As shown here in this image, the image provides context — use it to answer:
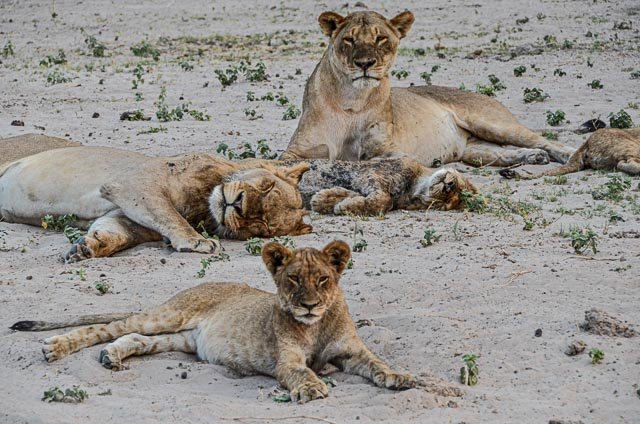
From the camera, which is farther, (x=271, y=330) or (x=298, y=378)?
(x=271, y=330)

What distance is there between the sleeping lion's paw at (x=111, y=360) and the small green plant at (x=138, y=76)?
25.5 ft

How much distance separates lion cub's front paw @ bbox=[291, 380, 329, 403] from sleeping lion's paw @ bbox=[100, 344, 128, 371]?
938 mm

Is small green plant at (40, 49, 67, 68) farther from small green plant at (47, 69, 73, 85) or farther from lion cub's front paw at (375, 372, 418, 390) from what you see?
lion cub's front paw at (375, 372, 418, 390)

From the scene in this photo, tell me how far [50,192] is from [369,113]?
280 cm

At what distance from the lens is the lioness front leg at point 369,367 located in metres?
5.01

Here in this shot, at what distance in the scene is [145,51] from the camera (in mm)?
15688

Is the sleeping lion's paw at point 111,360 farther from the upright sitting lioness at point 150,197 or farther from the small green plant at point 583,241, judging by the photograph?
the small green plant at point 583,241

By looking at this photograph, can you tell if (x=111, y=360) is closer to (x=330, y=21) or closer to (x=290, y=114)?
(x=330, y=21)

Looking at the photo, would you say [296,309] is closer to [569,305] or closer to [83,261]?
[569,305]

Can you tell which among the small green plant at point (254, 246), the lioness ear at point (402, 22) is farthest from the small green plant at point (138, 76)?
the small green plant at point (254, 246)

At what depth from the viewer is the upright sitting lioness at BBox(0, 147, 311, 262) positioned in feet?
24.4

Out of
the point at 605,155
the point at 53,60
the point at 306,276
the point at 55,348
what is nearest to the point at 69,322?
the point at 55,348

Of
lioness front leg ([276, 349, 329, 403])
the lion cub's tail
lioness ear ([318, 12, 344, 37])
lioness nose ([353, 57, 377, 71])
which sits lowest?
the lion cub's tail

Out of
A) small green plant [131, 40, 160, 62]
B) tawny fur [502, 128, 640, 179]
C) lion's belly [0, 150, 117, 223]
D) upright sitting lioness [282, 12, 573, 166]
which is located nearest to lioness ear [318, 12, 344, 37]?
upright sitting lioness [282, 12, 573, 166]
